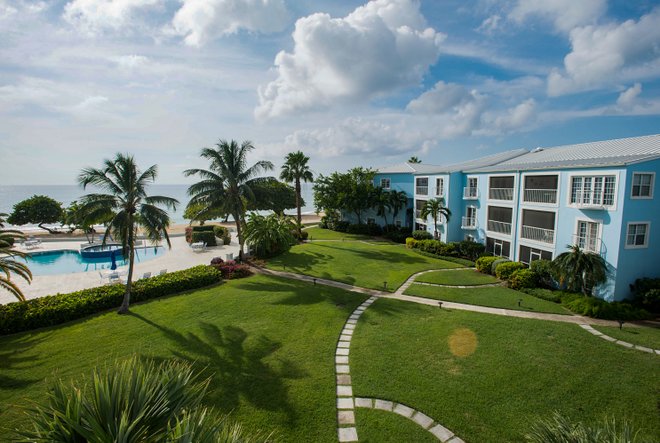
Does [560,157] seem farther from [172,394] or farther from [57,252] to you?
[57,252]

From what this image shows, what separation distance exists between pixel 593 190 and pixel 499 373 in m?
16.0

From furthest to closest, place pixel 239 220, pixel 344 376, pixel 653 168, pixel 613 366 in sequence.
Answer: pixel 239 220 < pixel 653 168 < pixel 613 366 < pixel 344 376

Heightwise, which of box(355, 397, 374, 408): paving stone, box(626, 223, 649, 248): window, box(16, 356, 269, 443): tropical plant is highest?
box(626, 223, 649, 248): window

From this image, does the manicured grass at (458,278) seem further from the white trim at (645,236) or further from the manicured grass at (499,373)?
the white trim at (645,236)

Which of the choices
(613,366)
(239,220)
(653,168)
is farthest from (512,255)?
(239,220)

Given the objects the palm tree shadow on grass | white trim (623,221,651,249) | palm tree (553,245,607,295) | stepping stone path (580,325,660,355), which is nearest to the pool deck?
the palm tree shadow on grass

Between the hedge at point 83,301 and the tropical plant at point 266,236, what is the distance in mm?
7324

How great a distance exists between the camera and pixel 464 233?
35094 millimetres

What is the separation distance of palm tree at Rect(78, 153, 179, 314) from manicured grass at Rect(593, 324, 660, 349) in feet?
76.4

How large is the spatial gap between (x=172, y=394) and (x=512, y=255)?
29.0m

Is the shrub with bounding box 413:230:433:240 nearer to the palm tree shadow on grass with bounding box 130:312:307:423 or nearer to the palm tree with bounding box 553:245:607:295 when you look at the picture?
the palm tree with bounding box 553:245:607:295

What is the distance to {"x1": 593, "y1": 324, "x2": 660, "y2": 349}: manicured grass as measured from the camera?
601 inches

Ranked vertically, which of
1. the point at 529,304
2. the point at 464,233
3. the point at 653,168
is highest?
the point at 653,168

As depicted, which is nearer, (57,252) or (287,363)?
(287,363)
